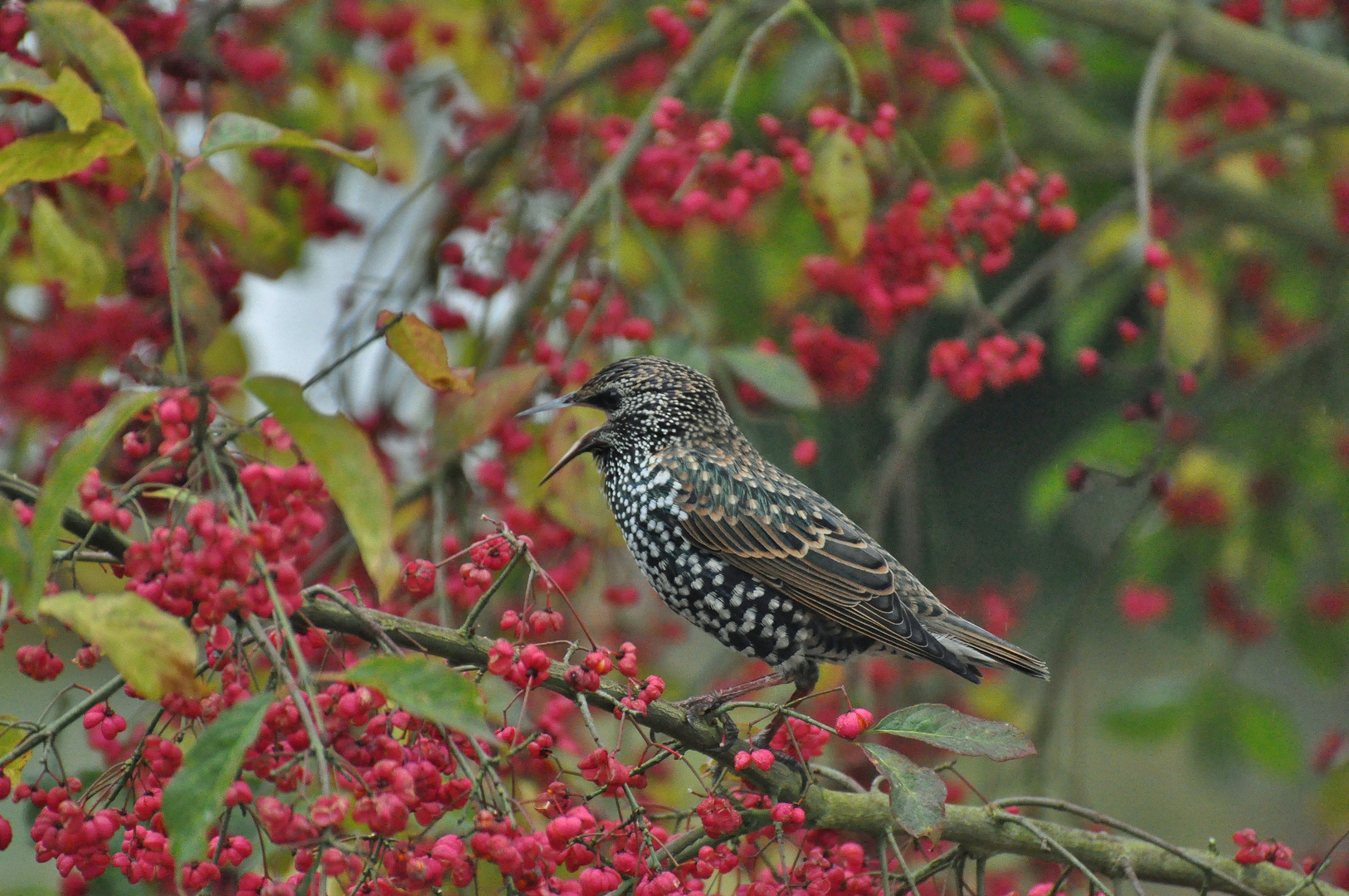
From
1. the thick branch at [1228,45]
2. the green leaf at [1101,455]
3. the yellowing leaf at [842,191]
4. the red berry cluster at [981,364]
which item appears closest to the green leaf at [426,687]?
the yellowing leaf at [842,191]

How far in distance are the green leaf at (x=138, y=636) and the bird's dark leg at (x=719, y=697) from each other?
1.01 meters

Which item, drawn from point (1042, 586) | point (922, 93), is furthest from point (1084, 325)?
point (1042, 586)

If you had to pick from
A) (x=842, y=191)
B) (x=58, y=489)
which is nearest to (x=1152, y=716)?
(x=842, y=191)

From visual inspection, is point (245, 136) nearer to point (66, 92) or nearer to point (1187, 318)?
point (66, 92)

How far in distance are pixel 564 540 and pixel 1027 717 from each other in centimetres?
327

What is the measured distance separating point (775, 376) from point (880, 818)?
1.16 metres

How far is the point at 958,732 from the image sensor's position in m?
2.18

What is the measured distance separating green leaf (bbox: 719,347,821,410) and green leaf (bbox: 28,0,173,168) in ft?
5.35

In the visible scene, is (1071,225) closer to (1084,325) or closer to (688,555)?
(688,555)

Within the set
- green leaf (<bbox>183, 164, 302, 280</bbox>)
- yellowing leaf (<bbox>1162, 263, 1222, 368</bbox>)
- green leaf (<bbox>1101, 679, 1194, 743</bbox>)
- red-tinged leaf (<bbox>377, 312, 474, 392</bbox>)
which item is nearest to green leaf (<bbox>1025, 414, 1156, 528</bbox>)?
yellowing leaf (<bbox>1162, 263, 1222, 368</bbox>)

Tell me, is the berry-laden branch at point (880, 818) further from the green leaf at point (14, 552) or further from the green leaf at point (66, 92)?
the green leaf at point (66, 92)

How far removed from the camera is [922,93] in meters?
5.38

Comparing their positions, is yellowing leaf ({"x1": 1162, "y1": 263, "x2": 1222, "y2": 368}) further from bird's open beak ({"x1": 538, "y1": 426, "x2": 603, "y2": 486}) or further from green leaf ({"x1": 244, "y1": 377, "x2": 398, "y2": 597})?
green leaf ({"x1": 244, "y1": 377, "x2": 398, "y2": 597})

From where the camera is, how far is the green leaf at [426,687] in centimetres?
148
